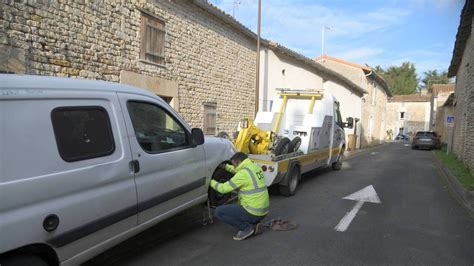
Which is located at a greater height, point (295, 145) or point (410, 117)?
point (410, 117)

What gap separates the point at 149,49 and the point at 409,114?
5722cm

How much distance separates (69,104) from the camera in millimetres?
2979

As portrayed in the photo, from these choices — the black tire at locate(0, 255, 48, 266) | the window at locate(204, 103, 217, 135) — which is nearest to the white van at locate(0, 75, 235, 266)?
the black tire at locate(0, 255, 48, 266)

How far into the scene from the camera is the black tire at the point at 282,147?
7539mm

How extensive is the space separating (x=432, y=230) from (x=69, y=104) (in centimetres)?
548

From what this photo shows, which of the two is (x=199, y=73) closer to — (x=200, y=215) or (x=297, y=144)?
(x=297, y=144)

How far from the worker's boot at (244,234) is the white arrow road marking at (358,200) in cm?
143

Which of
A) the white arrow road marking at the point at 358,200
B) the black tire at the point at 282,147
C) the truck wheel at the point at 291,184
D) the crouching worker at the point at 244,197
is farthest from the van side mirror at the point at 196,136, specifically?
the truck wheel at the point at 291,184

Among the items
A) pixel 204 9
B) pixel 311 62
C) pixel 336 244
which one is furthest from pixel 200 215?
pixel 311 62

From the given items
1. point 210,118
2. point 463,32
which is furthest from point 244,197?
point 463,32

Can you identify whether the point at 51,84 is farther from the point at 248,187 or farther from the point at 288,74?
the point at 288,74

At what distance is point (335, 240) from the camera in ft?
15.7

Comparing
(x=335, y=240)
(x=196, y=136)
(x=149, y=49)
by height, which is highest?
(x=149, y=49)

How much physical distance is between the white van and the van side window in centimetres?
1
